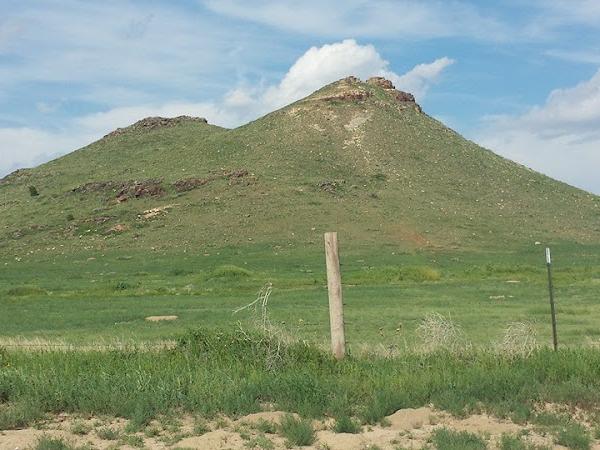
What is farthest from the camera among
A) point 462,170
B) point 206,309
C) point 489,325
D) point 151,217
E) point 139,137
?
point 139,137

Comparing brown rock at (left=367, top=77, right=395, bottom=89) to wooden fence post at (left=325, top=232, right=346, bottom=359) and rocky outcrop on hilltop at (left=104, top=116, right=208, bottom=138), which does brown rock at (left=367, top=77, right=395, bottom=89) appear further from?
wooden fence post at (left=325, top=232, right=346, bottom=359)

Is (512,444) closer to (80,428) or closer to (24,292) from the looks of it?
(80,428)

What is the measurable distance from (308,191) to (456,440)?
63.9 meters

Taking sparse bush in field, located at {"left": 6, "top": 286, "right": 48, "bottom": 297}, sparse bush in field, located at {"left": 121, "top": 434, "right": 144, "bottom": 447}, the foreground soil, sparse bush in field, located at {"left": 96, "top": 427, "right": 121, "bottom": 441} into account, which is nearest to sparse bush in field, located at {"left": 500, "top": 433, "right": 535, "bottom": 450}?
the foreground soil

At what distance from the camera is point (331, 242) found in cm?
1223

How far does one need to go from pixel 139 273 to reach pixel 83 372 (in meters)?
37.6

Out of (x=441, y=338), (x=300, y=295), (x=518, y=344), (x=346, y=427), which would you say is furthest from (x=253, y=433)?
(x=300, y=295)

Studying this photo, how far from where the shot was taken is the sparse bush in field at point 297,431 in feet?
28.6

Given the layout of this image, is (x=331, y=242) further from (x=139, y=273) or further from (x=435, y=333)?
(x=139, y=273)

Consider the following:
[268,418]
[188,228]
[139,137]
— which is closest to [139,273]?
[188,228]

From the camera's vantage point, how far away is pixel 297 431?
882cm

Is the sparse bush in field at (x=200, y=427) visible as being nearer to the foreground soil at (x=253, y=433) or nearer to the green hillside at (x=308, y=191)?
the foreground soil at (x=253, y=433)

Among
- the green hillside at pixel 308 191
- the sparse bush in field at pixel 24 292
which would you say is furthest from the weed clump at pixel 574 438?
the green hillside at pixel 308 191

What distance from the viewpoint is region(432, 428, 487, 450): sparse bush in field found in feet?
26.7
